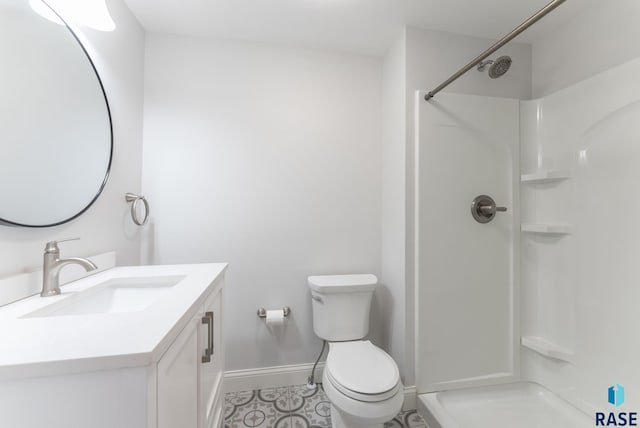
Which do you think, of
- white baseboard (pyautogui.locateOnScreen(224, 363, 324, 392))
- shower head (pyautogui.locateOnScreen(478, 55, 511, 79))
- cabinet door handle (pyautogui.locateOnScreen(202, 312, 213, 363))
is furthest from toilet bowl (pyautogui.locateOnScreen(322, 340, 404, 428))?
shower head (pyautogui.locateOnScreen(478, 55, 511, 79))

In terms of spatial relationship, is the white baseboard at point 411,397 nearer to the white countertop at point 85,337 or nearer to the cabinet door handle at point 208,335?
the cabinet door handle at point 208,335

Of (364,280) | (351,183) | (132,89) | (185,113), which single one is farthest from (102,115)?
(364,280)

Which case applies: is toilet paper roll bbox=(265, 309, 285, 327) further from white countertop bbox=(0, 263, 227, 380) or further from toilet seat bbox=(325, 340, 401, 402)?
white countertop bbox=(0, 263, 227, 380)

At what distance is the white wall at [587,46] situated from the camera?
118 centimetres

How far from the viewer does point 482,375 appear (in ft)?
4.86

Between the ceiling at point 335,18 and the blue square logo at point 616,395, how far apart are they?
1.93 meters

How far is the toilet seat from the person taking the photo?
103 centimetres

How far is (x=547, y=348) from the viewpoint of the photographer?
142 centimetres

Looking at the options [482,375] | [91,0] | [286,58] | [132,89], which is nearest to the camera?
[91,0]

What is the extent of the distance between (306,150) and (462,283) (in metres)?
1.26

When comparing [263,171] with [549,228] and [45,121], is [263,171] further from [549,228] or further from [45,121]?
[549,228]

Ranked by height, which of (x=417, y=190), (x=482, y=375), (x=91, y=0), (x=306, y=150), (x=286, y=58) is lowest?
(x=482, y=375)

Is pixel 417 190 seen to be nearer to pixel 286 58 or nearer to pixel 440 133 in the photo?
pixel 440 133

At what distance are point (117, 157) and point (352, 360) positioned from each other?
5.13ft
